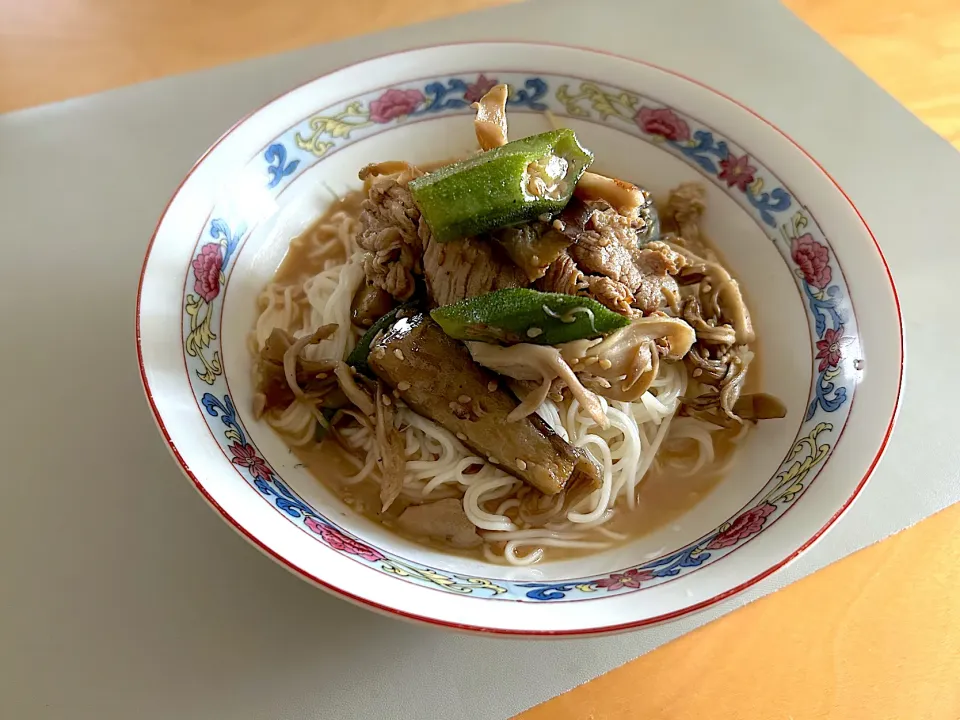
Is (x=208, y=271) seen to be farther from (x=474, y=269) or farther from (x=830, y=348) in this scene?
(x=830, y=348)

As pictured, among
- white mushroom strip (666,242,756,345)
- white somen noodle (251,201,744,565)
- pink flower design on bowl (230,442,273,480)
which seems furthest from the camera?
white mushroom strip (666,242,756,345)

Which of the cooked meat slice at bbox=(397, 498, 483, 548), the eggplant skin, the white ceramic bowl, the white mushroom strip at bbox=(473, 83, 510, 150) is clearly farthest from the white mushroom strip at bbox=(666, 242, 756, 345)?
the cooked meat slice at bbox=(397, 498, 483, 548)

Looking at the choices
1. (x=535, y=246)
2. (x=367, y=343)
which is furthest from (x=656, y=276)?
(x=367, y=343)

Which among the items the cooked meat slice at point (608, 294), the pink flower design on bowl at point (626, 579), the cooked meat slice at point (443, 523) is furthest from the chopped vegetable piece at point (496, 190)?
the pink flower design on bowl at point (626, 579)

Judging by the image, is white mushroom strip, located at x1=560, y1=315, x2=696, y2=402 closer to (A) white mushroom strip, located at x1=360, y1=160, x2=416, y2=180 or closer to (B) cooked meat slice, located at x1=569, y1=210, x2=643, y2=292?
(B) cooked meat slice, located at x1=569, y1=210, x2=643, y2=292

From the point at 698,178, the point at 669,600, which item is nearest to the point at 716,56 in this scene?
the point at 698,178

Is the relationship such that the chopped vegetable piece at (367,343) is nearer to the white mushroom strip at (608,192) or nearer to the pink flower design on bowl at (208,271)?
the pink flower design on bowl at (208,271)
